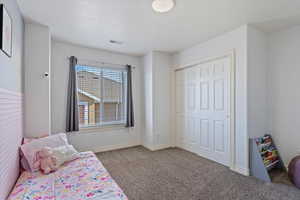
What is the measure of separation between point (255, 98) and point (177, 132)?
1.94m

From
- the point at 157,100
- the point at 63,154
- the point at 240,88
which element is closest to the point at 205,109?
the point at 240,88

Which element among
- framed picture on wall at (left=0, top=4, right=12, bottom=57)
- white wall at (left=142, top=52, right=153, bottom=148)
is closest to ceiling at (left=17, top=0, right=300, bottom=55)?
framed picture on wall at (left=0, top=4, right=12, bottom=57)

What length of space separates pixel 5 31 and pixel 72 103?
1.87 meters

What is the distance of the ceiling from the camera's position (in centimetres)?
185

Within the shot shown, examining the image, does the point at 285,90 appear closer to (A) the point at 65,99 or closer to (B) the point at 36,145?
(B) the point at 36,145

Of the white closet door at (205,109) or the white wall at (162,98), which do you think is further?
the white wall at (162,98)

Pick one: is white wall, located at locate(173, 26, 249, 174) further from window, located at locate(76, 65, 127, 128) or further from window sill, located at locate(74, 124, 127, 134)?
window sill, located at locate(74, 124, 127, 134)

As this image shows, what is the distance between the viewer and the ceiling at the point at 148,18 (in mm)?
1848

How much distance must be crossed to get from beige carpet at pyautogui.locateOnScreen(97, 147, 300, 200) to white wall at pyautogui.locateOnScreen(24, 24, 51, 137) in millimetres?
1367

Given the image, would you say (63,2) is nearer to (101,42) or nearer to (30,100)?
(101,42)

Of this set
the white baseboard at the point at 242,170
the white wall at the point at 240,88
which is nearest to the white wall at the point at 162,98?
the white wall at the point at 240,88

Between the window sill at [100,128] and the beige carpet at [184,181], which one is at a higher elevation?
the window sill at [100,128]

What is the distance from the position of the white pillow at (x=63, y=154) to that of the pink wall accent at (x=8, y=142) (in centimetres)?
39

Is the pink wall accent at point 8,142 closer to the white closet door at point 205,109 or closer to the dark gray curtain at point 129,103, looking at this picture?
the dark gray curtain at point 129,103
